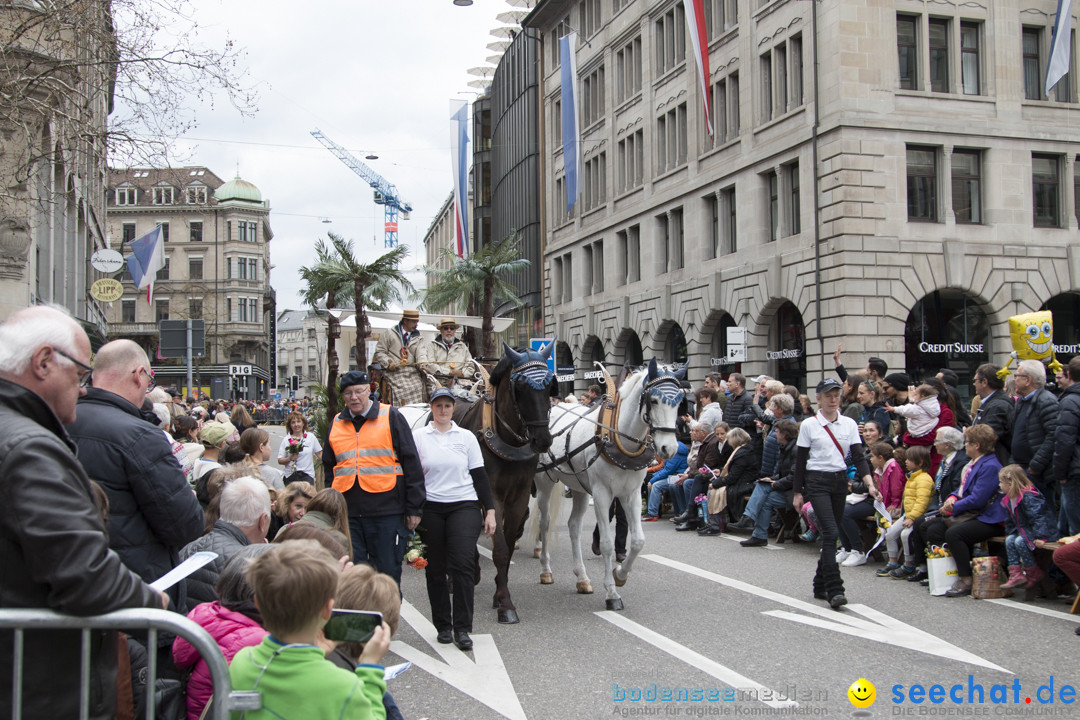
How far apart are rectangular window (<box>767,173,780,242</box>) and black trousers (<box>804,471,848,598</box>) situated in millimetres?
22419

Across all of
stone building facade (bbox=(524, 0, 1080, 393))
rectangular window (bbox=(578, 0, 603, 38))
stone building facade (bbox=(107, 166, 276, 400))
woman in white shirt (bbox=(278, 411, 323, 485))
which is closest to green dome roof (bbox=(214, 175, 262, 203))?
stone building facade (bbox=(107, 166, 276, 400))

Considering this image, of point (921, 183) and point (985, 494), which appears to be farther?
point (921, 183)

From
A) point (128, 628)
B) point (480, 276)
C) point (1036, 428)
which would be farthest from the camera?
point (480, 276)

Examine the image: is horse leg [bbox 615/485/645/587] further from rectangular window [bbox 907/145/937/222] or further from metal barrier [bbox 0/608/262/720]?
rectangular window [bbox 907/145/937/222]

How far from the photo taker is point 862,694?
6070 mm

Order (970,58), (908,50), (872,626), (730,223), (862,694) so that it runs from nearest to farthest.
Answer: (862,694) < (872,626) < (908,50) < (970,58) < (730,223)

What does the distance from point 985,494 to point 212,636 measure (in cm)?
841

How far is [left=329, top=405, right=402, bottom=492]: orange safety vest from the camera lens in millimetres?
7531

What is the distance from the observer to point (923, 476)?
1085 cm

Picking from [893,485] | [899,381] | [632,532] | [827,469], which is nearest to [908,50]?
[899,381]

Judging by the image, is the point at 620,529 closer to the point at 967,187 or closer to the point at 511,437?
the point at 511,437

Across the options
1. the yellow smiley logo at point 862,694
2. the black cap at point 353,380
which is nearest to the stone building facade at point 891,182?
the black cap at point 353,380

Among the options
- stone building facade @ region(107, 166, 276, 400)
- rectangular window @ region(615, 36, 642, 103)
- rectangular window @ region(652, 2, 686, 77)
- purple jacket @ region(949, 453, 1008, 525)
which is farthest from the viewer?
stone building facade @ region(107, 166, 276, 400)

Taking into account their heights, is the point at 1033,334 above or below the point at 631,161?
below
